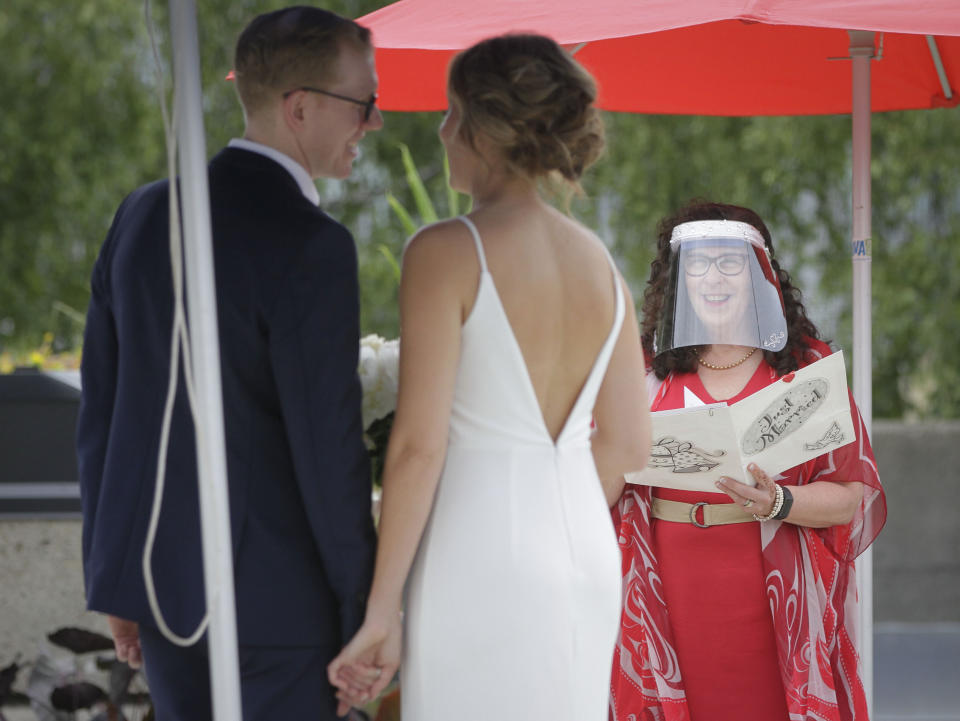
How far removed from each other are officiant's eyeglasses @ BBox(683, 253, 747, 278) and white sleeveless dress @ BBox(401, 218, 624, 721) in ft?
3.10

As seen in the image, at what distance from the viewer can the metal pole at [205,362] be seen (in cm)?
163

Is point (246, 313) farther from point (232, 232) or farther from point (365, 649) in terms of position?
point (365, 649)

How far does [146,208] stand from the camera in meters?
1.89

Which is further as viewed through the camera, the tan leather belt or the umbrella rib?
the umbrella rib

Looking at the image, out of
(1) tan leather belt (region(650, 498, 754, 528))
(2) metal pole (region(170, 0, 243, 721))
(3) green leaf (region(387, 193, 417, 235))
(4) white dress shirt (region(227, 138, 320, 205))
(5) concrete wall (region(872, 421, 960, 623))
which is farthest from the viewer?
(5) concrete wall (region(872, 421, 960, 623))

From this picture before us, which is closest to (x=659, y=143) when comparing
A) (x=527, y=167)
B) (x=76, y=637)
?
(x=76, y=637)

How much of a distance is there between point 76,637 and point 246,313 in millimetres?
1953

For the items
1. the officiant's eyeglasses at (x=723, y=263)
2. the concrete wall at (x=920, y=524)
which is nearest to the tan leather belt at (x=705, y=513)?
the officiant's eyeglasses at (x=723, y=263)

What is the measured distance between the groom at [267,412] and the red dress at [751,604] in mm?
1153

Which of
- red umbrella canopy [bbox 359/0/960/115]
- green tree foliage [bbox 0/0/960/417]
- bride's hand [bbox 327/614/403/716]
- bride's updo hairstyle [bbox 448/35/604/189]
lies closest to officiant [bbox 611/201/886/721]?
red umbrella canopy [bbox 359/0/960/115]

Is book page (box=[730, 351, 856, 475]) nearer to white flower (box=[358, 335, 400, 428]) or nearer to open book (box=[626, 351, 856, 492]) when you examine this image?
open book (box=[626, 351, 856, 492])

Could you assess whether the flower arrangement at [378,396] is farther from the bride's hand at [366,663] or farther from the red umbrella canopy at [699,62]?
the red umbrella canopy at [699,62]

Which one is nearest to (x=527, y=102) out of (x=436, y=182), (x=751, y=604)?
(x=751, y=604)

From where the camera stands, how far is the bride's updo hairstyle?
1.88 metres
